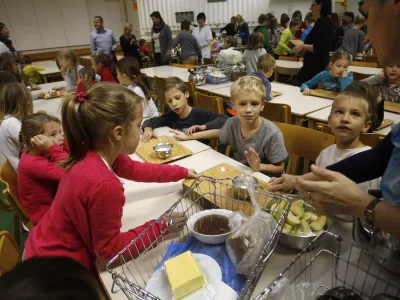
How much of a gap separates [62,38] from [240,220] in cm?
863

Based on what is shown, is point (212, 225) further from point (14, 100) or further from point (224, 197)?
point (14, 100)

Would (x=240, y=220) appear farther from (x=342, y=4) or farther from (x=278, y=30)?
A: (x=342, y=4)

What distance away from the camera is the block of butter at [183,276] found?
693mm

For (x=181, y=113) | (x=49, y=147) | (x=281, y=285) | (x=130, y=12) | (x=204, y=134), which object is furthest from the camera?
(x=130, y=12)

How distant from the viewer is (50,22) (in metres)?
7.37

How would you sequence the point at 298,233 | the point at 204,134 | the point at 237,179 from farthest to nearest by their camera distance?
the point at 204,134 → the point at 237,179 → the point at 298,233

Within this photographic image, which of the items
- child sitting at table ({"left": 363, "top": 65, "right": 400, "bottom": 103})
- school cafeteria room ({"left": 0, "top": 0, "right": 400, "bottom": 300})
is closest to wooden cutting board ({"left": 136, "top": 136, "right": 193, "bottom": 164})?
school cafeteria room ({"left": 0, "top": 0, "right": 400, "bottom": 300})

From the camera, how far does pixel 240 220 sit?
0.89 meters

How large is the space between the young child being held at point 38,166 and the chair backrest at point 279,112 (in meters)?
1.66

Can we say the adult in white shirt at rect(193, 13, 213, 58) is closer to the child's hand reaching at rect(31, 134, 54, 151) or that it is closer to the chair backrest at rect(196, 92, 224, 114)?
the chair backrest at rect(196, 92, 224, 114)

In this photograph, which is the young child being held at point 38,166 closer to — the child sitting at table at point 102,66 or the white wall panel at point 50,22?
the child sitting at table at point 102,66

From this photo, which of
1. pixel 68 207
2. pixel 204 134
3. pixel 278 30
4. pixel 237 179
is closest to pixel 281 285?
pixel 237 179

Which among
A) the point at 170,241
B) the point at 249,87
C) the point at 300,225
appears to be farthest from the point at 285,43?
the point at 170,241

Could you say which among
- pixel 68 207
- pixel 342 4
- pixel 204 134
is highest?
pixel 342 4
